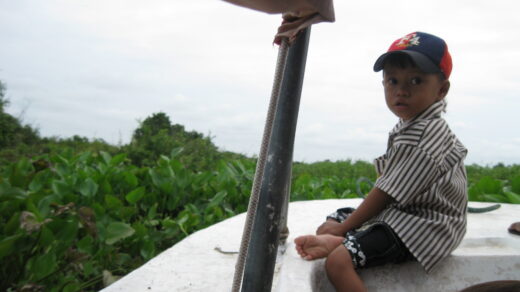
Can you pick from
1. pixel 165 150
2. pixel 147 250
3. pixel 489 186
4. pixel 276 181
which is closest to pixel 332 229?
pixel 276 181

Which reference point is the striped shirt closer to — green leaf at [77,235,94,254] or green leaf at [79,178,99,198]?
green leaf at [77,235,94,254]

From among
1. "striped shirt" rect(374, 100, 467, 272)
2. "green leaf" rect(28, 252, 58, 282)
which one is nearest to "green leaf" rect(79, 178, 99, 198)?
"green leaf" rect(28, 252, 58, 282)

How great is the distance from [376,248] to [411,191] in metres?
0.23

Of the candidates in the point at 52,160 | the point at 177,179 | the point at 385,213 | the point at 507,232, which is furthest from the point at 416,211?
the point at 52,160

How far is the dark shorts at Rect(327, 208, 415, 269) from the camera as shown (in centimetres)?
154

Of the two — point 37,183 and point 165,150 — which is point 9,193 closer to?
point 37,183

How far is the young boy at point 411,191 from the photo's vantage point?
1.53 metres

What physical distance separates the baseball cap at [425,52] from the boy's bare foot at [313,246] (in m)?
0.67

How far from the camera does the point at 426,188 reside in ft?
5.12

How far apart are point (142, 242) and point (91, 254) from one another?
33 cm

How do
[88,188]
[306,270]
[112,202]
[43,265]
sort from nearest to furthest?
[306,270] < [43,265] < [112,202] < [88,188]

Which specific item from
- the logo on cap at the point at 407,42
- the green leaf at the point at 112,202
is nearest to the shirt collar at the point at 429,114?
the logo on cap at the point at 407,42

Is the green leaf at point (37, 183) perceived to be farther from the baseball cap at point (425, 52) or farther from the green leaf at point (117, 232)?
the baseball cap at point (425, 52)

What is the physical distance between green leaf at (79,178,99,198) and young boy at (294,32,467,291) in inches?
61.2
